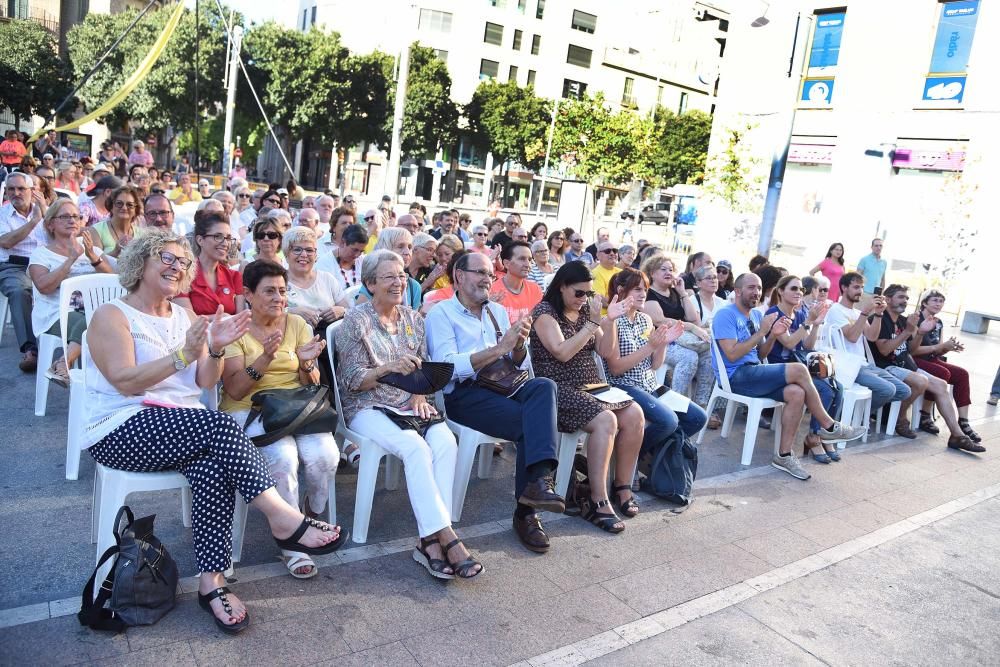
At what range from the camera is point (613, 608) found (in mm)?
3422

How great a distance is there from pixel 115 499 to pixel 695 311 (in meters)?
4.77

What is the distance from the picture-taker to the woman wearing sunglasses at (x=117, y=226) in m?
5.74

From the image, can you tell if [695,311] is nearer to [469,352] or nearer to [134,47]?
[469,352]

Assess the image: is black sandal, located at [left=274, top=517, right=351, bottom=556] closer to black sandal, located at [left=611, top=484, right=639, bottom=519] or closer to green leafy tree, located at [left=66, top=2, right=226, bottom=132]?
black sandal, located at [left=611, top=484, right=639, bottom=519]

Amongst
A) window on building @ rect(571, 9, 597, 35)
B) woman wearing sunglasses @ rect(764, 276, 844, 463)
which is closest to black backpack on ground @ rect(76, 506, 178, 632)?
woman wearing sunglasses @ rect(764, 276, 844, 463)

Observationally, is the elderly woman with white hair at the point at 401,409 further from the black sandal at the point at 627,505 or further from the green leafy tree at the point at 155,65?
the green leafy tree at the point at 155,65

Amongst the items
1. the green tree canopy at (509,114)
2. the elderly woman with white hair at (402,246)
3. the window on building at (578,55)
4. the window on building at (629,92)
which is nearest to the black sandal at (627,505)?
the elderly woman with white hair at (402,246)

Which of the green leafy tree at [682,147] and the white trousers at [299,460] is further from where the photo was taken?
the green leafy tree at [682,147]

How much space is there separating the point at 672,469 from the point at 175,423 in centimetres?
295

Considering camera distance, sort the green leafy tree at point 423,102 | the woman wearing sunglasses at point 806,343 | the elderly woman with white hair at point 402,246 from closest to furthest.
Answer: the elderly woman with white hair at point 402,246
the woman wearing sunglasses at point 806,343
the green leafy tree at point 423,102

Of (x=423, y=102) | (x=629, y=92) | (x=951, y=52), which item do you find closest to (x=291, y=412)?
(x=951, y=52)

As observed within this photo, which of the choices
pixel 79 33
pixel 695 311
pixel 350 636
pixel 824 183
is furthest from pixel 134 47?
pixel 350 636

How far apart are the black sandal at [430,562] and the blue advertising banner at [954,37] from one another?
19549 millimetres

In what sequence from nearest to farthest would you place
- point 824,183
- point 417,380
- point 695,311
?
1. point 417,380
2. point 695,311
3. point 824,183
